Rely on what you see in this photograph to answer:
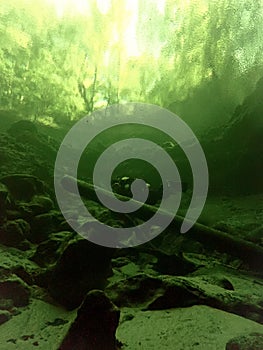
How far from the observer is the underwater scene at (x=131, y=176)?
12.1 feet

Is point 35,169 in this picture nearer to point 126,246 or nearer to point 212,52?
point 126,246

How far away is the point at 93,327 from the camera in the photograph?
2801mm

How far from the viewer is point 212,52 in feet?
48.3

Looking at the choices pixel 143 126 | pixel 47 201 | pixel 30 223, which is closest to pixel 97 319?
pixel 30 223

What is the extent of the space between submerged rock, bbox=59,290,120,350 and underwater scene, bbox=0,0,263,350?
14mm

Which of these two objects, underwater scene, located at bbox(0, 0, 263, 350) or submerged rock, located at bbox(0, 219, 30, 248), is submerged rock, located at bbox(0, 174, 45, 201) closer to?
underwater scene, located at bbox(0, 0, 263, 350)

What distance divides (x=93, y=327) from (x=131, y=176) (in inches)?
401

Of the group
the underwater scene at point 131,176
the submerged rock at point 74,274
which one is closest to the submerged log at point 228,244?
the underwater scene at point 131,176

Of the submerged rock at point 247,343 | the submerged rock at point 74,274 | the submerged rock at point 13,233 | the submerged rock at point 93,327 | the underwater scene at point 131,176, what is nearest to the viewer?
the submerged rock at point 247,343

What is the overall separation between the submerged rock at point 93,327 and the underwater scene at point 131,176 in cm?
1

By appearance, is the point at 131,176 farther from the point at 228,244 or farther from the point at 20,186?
the point at 228,244

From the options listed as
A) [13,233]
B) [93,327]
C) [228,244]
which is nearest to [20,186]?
[13,233]

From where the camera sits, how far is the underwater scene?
12.1ft

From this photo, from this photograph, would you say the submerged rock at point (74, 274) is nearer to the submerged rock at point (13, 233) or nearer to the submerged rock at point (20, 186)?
the submerged rock at point (13, 233)
